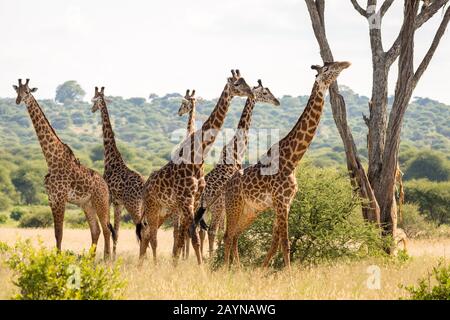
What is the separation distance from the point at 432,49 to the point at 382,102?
1202 millimetres

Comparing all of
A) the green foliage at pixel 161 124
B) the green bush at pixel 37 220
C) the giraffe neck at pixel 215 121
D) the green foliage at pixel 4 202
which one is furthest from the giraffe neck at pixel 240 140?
the green foliage at pixel 161 124

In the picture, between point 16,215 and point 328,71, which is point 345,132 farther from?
point 16,215

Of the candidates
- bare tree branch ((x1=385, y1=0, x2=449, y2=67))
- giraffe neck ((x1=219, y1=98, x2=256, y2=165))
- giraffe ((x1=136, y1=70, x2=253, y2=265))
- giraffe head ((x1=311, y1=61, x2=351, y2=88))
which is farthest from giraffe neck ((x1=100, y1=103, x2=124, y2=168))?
bare tree branch ((x1=385, y1=0, x2=449, y2=67))

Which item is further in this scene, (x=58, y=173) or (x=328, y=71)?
(x=58, y=173)

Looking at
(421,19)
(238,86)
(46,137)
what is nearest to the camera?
(238,86)

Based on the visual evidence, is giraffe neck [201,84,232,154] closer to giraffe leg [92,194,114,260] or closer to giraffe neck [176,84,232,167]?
giraffe neck [176,84,232,167]

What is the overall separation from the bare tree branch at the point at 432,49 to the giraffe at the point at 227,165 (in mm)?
2810

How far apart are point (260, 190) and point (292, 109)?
4886 inches

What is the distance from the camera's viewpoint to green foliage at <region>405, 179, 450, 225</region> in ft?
90.8

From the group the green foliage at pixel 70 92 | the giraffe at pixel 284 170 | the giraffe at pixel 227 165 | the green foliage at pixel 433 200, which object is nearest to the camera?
the giraffe at pixel 284 170

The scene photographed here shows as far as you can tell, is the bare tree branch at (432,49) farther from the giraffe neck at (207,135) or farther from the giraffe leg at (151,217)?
the giraffe leg at (151,217)

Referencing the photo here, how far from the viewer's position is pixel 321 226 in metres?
11.2

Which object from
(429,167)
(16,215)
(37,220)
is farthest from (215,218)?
(429,167)

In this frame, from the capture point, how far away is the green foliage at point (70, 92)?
140m
